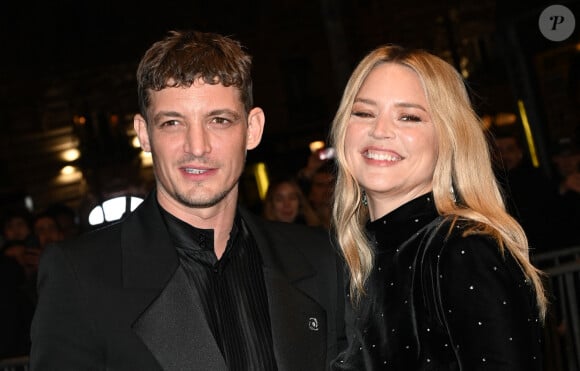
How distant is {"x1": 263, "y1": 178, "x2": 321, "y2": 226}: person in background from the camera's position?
7.88 meters

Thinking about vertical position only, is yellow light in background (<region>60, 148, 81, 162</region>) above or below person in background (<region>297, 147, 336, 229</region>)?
below

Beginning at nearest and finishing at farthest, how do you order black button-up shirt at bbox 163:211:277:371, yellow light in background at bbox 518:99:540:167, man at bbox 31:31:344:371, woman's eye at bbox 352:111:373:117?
man at bbox 31:31:344:371
black button-up shirt at bbox 163:211:277:371
woman's eye at bbox 352:111:373:117
yellow light in background at bbox 518:99:540:167

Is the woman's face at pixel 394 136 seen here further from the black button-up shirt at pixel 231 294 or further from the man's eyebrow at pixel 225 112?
the black button-up shirt at pixel 231 294

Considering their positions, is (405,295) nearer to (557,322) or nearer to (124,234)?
(124,234)

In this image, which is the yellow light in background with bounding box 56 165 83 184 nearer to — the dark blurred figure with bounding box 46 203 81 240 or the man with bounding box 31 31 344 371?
the dark blurred figure with bounding box 46 203 81 240

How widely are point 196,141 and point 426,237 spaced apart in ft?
2.88

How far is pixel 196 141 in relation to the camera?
3.24 metres

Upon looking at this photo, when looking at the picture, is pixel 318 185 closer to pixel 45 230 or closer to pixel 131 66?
pixel 45 230

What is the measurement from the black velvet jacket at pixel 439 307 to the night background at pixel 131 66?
19487 millimetres

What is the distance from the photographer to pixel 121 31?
25.2 meters

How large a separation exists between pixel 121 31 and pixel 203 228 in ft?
74.3

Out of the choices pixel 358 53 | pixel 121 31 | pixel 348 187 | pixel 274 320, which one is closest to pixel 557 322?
pixel 348 187

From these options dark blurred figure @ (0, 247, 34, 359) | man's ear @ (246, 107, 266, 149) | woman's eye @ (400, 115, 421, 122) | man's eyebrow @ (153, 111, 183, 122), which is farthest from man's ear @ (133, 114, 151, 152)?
dark blurred figure @ (0, 247, 34, 359)

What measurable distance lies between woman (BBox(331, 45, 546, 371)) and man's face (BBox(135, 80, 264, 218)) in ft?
1.62
